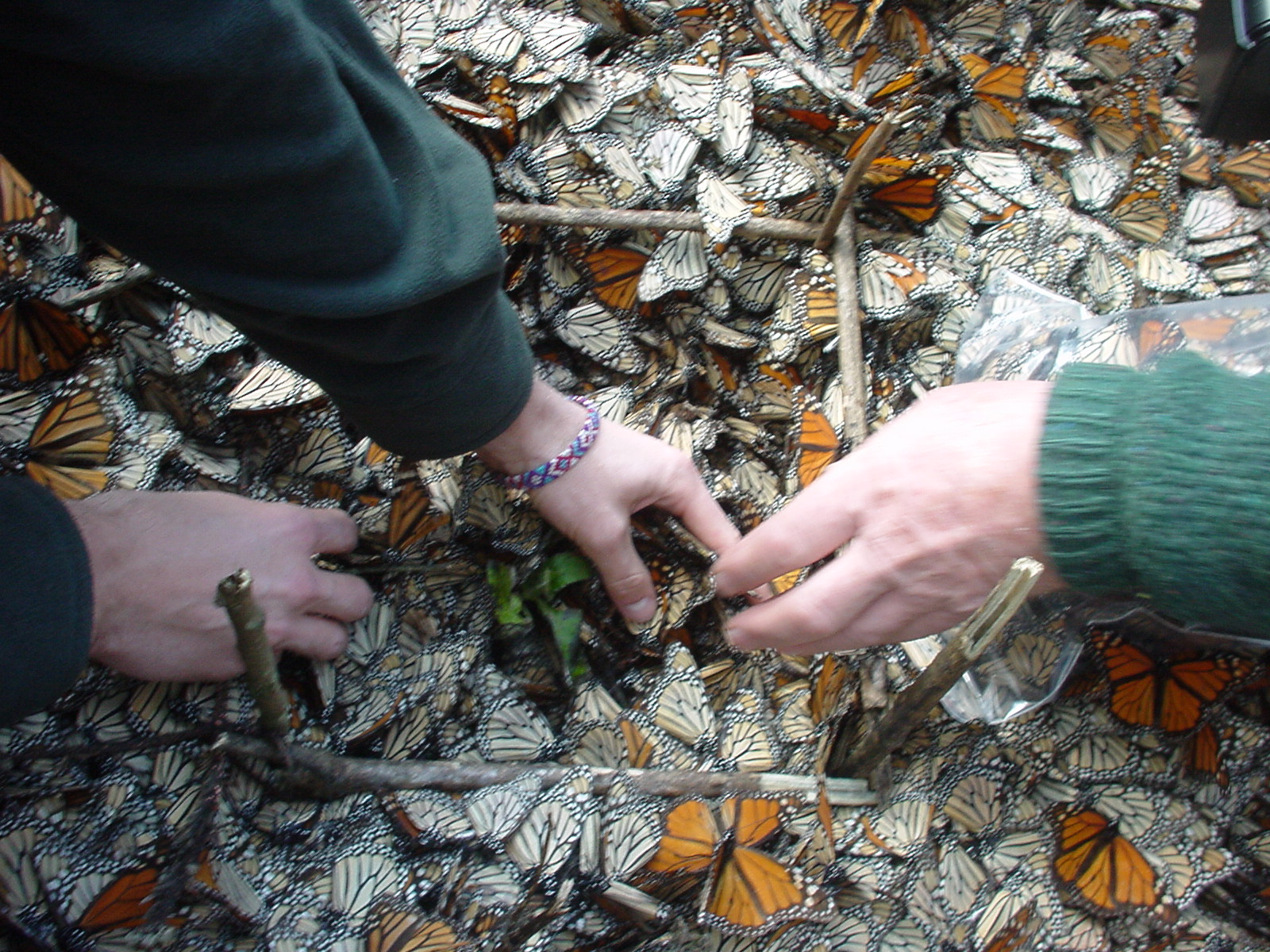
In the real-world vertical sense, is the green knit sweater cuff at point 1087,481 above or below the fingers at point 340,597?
above

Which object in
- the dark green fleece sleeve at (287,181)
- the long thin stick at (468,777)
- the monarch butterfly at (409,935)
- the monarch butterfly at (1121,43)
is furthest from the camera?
the monarch butterfly at (1121,43)

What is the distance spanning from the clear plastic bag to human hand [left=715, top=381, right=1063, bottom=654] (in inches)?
10.7

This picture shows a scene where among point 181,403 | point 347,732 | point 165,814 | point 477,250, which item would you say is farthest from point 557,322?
point 165,814

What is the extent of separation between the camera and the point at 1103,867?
126 cm

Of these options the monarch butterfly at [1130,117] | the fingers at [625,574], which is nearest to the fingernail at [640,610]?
the fingers at [625,574]

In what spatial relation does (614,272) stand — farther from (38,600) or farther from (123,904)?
(123,904)

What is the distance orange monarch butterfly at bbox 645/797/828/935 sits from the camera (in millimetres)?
1089

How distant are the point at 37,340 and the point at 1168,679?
1.73m

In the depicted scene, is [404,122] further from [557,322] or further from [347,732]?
[347,732]

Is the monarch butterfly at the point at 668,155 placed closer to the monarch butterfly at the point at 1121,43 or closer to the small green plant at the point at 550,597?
the small green plant at the point at 550,597

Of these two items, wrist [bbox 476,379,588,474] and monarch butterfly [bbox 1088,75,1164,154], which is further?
monarch butterfly [bbox 1088,75,1164,154]

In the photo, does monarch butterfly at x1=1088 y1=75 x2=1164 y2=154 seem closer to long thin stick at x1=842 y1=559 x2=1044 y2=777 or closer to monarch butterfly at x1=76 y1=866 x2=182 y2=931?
long thin stick at x1=842 y1=559 x2=1044 y2=777

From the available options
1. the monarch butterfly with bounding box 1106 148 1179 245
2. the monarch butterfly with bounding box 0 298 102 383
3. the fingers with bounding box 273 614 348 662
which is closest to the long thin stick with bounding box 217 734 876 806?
the fingers with bounding box 273 614 348 662

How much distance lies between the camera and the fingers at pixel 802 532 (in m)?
1.01
